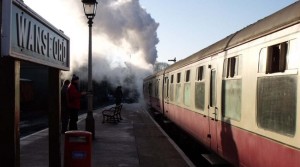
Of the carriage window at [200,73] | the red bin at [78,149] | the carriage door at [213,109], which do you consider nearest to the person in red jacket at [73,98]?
the carriage window at [200,73]

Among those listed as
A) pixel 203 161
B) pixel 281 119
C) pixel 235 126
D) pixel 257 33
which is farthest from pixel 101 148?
pixel 281 119

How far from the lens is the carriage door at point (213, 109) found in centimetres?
939

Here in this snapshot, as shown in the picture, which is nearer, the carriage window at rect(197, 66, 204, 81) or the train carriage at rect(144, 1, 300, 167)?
the train carriage at rect(144, 1, 300, 167)

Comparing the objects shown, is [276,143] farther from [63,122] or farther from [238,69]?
[63,122]

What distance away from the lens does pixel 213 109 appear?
956 centimetres

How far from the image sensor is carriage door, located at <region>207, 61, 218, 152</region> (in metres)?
9.39

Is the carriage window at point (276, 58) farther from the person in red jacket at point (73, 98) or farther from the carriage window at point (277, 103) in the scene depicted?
the person in red jacket at point (73, 98)

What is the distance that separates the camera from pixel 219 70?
360 inches

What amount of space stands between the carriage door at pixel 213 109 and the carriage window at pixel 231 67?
80 cm

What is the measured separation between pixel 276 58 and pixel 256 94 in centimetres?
72

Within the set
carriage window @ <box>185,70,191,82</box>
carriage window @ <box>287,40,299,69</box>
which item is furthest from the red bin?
carriage window @ <box>185,70,191,82</box>

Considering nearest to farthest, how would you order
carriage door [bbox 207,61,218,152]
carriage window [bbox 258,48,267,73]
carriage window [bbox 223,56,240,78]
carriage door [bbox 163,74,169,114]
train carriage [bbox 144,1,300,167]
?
train carriage [bbox 144,1,300,167], carriage window [bbox 258,48,267,73], carriage window [bbox 223,56,240,78], carriage door [bbox 207,61,218,152], carriage door [bbox 163,74,169,114]

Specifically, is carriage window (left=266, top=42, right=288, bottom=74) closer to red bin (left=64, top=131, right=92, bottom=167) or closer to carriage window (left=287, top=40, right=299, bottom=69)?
carriage window (left=287, top=40, right=299, bottom=69)

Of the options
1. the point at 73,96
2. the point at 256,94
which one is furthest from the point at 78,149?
the point at 73,96
